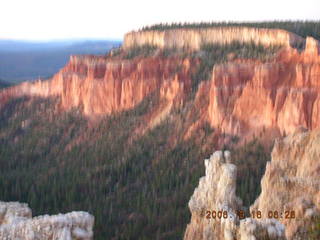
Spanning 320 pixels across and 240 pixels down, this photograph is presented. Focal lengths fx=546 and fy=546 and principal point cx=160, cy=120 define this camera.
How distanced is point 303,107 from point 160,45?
27068 mm

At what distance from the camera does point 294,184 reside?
16.9m

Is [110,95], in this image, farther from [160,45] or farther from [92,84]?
[160,45]

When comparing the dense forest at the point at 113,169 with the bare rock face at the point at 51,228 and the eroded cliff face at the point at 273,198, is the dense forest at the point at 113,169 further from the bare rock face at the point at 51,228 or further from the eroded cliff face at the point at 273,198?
the bare rock face at the point at 51,228

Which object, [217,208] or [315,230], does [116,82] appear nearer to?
[217,208]

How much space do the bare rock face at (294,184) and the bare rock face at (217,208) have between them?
1.09 meters

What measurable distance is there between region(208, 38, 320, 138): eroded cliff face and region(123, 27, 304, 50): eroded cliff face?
6.06 metres

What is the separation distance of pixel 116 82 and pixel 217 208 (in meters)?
41.6

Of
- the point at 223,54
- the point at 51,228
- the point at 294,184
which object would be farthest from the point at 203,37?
the point at 51,228

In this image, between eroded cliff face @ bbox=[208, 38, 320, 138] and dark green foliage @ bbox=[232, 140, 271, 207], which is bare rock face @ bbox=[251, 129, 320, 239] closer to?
dark green foliage @ bbox=[232, 140, 271, 207]

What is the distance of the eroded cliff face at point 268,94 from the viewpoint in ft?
134

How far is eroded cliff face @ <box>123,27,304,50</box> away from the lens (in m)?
53.7

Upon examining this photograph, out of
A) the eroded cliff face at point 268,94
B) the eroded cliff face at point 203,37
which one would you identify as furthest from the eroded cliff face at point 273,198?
the eroded cliff face at point 203,37
